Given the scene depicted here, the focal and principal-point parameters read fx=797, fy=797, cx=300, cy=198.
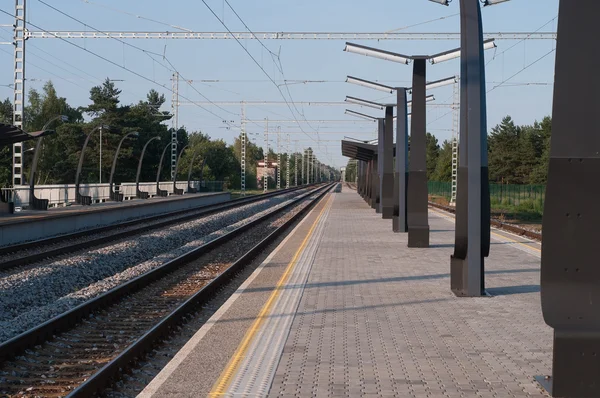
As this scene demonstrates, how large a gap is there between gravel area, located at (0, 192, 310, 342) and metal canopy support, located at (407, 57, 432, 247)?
6.04 m

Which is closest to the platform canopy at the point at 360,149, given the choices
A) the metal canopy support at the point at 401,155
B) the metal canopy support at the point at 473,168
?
the metal canopy support at the point at 401,155

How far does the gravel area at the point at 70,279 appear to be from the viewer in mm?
11203

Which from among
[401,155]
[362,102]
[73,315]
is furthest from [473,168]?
[362,102]

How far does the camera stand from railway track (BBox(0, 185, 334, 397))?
747 cm

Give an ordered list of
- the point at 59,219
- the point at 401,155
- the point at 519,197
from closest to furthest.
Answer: the point at 401,155 < the point at 59,219 < the point at 519,197

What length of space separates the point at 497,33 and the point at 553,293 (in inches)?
1385

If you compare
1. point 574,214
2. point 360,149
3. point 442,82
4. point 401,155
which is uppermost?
point 442,82

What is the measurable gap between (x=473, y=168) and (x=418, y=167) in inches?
296

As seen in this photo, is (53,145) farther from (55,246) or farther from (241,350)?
(241,350)

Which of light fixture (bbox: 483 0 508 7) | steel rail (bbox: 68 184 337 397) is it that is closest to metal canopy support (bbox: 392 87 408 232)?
steel rail (bbox: 68 184 337 397)

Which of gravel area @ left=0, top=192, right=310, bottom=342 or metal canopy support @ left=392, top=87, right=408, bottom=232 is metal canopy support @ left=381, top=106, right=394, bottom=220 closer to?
metal canopy support @ left=392, top=87, right=408, bottom=232

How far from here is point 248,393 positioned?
632 cm

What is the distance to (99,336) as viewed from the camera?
388 inches

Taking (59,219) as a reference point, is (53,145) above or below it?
above
